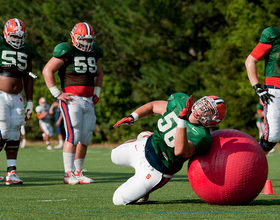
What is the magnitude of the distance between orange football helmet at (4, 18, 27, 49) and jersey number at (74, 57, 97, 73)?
32.3 inches

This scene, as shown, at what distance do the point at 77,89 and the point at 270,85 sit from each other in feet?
8.76

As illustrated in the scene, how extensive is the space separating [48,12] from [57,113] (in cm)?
794

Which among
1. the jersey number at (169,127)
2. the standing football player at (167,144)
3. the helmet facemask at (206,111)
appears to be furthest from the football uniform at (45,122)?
the helmet facemask at (206,111)

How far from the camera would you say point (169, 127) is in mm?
4762

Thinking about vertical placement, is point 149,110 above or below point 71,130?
above

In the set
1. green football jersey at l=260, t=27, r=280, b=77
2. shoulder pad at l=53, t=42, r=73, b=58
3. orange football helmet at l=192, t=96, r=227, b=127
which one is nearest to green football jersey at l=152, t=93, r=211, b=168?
orange football helmet at l=192, t=96, r=227, b=127

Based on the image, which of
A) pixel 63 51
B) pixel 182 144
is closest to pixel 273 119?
pixel 182 144

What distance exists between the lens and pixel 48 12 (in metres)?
23.8

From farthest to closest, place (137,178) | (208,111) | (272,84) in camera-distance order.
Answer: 1. (272,84)
2. (137,178)
3. (208,111)

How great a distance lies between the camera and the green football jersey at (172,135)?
455cm

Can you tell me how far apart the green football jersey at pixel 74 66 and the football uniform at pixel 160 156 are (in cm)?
219

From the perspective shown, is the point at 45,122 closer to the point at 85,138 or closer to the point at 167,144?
the point at 85,138

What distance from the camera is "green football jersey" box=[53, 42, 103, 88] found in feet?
22.3

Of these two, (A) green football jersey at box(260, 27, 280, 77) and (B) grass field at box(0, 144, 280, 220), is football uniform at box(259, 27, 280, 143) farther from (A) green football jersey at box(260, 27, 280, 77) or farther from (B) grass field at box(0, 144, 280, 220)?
(B) grass field at box(0, 144, 280, 220)
